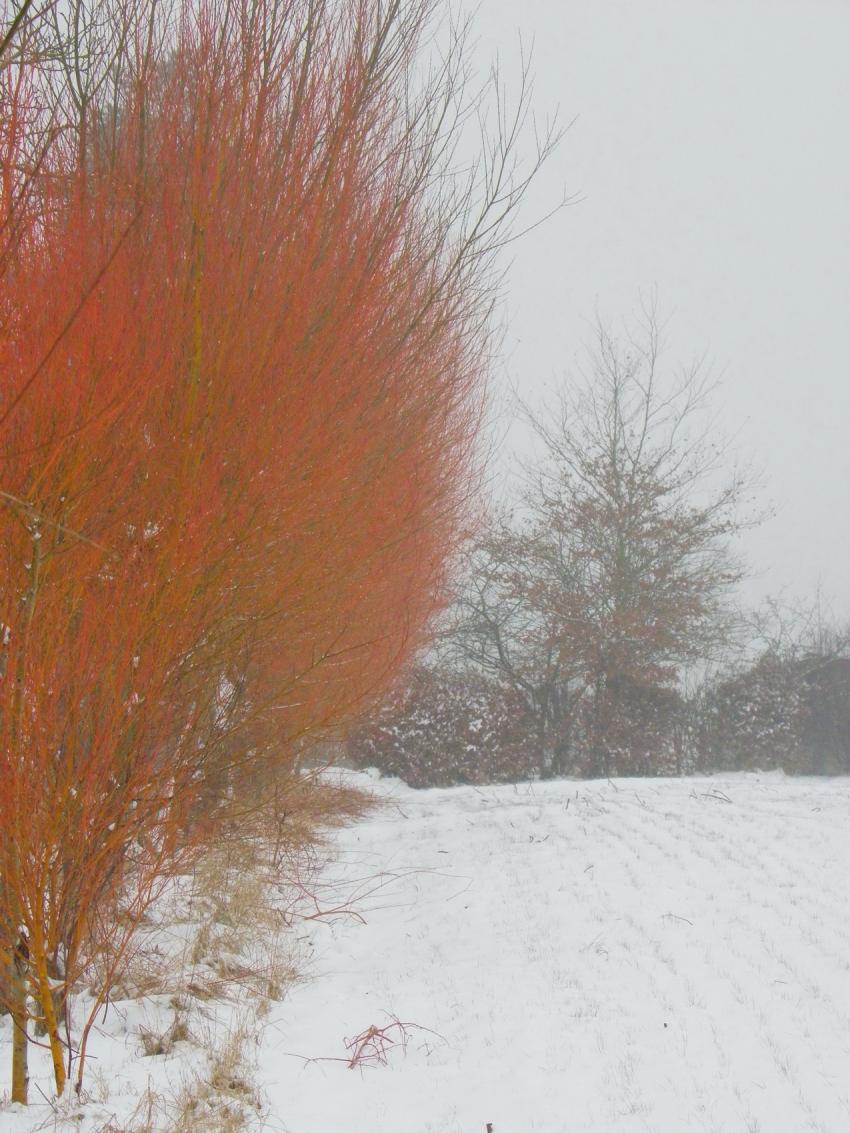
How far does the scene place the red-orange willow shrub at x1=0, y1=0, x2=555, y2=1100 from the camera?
2.88 m

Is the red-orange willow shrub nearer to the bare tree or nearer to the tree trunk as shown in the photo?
the tree trunk

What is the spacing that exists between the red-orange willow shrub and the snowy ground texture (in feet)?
3.05

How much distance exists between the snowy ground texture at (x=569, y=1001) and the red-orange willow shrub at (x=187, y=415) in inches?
36.6

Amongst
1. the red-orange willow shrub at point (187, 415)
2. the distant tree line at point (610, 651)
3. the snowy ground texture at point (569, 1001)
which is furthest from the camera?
the distant tree line at point (610, 651)

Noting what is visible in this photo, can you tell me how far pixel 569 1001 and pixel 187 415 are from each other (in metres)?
3.12

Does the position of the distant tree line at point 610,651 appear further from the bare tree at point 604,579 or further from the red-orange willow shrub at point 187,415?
the red-orange willow shrub at point 187,415

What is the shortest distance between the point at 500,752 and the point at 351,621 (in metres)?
9.45

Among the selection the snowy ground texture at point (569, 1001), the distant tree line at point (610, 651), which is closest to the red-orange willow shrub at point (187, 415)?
the snowy ground texture at point (569, 1001)

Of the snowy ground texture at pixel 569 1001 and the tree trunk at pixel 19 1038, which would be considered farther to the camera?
the snowy ground texture at pixel 569 1001

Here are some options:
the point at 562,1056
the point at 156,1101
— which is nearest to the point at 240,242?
the point at 156,1101

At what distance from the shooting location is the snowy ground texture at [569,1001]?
10.6 ft

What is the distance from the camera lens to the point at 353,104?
475cm

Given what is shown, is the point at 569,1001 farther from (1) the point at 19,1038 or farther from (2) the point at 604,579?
(2) the point at 604,579

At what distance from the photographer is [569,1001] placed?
4145 mm
